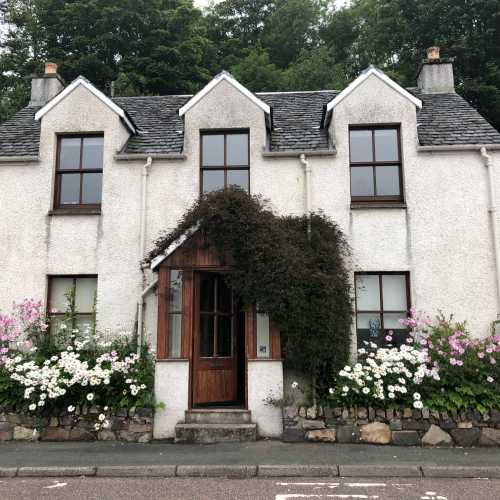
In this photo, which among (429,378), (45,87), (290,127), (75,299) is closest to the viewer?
(429,378)

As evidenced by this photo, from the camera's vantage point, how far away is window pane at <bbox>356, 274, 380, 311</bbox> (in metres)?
10.7

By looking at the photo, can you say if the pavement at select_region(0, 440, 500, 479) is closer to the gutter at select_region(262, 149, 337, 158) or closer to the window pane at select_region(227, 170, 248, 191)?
the window pane at select_region(227, 170, 248, 191)

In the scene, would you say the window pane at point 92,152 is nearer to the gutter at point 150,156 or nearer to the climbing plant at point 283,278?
the gutter at point 150,156

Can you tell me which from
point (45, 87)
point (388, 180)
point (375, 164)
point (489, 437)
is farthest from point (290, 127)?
point (489, 437)

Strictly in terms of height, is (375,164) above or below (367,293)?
above

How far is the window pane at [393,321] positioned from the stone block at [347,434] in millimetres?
2365

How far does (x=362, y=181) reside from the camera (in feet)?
36.9

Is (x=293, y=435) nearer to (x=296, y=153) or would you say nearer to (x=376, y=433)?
(x=376, y=433)

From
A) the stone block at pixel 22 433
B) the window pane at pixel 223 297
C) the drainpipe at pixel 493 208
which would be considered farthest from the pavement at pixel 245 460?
the drainpipe at pixel 493 208

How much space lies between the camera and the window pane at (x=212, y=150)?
1148 cm

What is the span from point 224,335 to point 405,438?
3.83 meters

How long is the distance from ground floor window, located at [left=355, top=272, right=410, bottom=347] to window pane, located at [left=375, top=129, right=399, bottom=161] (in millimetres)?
2554

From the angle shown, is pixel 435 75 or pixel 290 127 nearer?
pixel 290 127

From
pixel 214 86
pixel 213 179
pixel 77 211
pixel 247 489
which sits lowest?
pixel 247 489
